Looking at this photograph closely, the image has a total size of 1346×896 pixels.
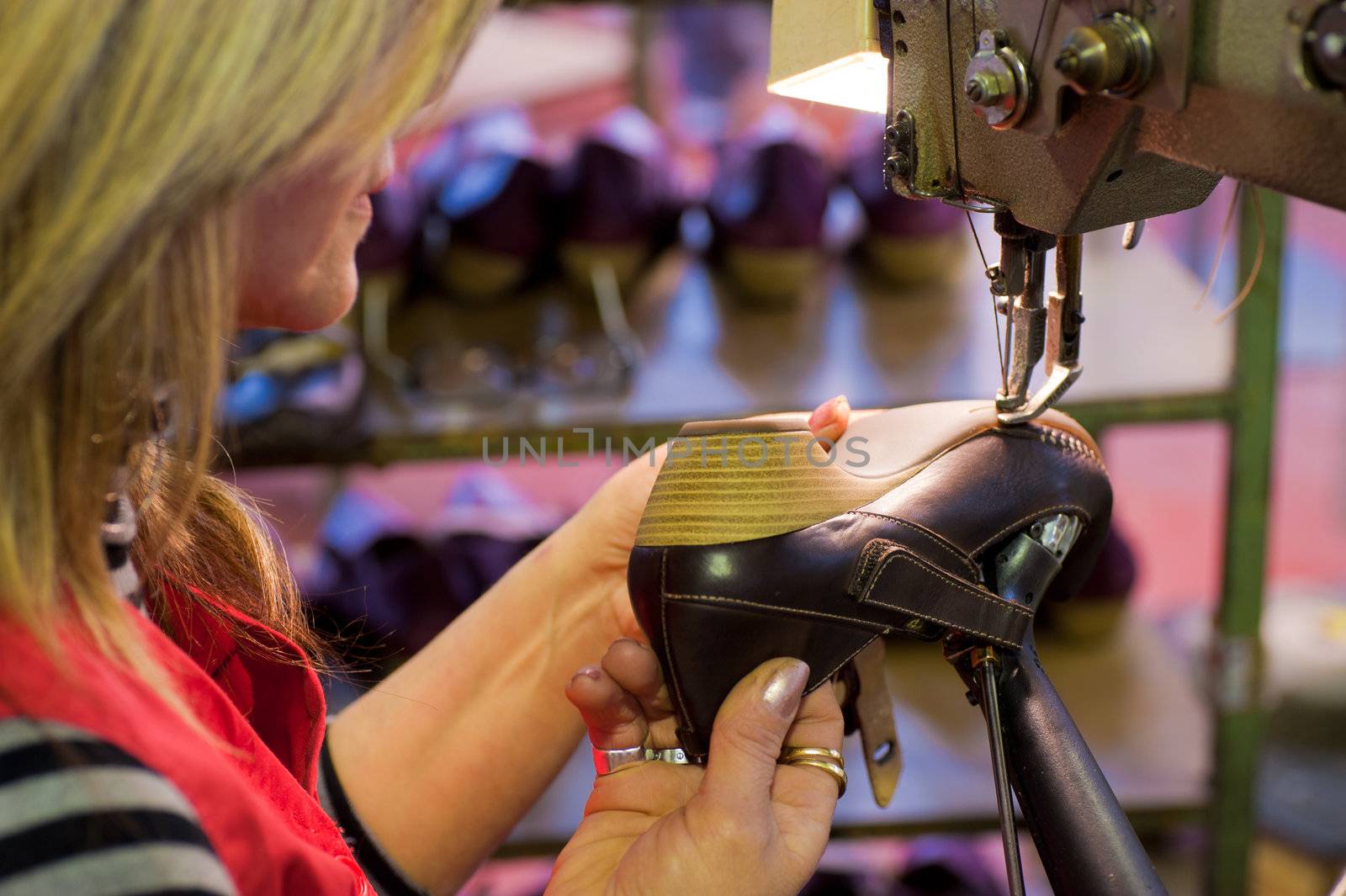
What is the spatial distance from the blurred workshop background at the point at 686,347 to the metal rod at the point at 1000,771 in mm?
460

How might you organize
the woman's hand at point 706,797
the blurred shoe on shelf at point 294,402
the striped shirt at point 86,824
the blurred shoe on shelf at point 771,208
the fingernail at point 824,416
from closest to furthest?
the striped shirt at point 86,824 → the woman's hand at point 706,797 → the fingernail at point 824,416 → the blurred shoe on shelf at point 294,402 → the blurred shoe on shelf at point 771,208

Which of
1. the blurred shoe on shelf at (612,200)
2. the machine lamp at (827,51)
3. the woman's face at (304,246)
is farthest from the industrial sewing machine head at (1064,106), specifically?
the blurred shoe on shelf at (612,200)

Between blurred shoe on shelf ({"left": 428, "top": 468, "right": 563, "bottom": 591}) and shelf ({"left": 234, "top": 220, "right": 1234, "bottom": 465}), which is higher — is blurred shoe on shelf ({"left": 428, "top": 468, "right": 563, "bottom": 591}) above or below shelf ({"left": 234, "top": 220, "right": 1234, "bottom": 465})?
below

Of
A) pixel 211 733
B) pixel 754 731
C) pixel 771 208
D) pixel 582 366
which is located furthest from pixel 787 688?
pixel 771 208

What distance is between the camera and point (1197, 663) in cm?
121

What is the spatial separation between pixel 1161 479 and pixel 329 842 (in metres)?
1.94

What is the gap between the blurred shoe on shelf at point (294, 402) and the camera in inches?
38.4

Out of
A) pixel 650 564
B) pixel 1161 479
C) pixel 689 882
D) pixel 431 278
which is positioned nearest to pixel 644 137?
pixel 431 278

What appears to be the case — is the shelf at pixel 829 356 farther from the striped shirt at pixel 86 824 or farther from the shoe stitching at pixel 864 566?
the striped shirt at pixel 86 824

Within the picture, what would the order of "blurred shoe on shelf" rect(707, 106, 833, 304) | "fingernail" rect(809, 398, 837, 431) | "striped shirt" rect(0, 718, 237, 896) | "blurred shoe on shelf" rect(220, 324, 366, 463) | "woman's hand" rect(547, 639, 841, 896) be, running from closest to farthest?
1. "striped shirt" rect(0, 718, 237, 896)
2. "woman's hand" rect(547, 639, 841, 896)
3. "fingernail" rect(809, 398, 837, 431)
4. "blurred shoe on shelf" rect(220, 324, 366, 463)
5. "blurred shoe on shelf" rect(707, 106, 833, 304)

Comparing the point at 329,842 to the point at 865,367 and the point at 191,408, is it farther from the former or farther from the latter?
the point at 865,367

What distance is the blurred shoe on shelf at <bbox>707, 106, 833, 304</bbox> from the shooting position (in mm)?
1111

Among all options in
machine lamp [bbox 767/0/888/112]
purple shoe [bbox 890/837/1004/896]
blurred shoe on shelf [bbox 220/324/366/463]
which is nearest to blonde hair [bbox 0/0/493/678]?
machine lamp [bbox 767/0/888/112]

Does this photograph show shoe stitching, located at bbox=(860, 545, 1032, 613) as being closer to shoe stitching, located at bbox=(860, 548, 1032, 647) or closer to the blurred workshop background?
shoe stitching, located at bbox=(860, 548, 1032, 647)
